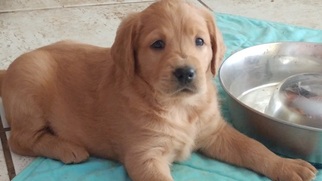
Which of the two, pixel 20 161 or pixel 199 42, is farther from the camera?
pixel 20 161

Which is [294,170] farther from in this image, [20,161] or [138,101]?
[20,161]

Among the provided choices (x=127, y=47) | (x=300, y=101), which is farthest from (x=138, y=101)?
(x=300, y=101)

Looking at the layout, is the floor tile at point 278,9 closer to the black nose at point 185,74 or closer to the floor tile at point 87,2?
Answer: the floor tile at point 87,2

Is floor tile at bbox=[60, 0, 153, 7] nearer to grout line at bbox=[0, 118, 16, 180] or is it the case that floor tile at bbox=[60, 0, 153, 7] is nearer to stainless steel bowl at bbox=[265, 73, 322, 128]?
grout line at bbox=[0, 118, 16, 180]

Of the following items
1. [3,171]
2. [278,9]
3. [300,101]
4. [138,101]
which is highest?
[138,101]

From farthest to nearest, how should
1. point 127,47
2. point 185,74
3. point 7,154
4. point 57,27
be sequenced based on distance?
point 57,27 → point 7,154 → point 127,47 → point 185,74

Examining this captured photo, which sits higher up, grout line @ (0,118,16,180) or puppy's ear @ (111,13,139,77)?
puppy's ear @ (111,13,139,77)

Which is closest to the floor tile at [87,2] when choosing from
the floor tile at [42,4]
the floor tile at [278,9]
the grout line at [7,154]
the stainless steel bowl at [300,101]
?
the floor tile at [42,4]

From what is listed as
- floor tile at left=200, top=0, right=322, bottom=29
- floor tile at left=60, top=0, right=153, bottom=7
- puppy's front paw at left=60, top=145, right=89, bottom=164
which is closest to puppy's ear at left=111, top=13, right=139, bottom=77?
puppy's front paw at left=60, top=145, right=89, bottom=164
